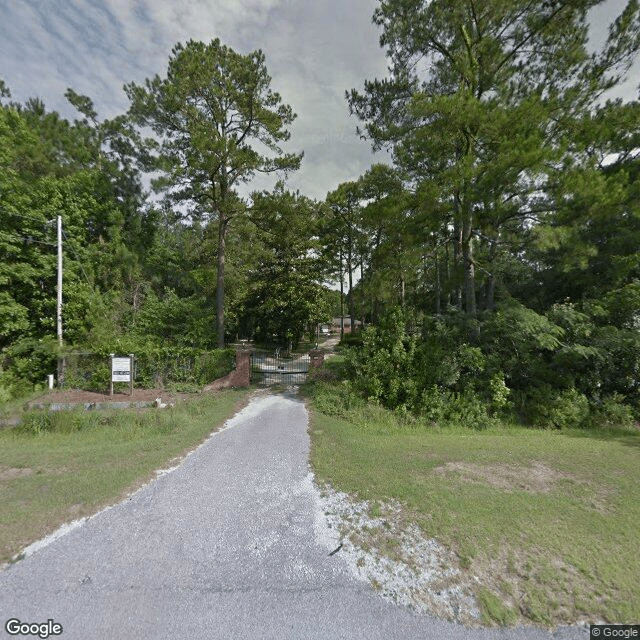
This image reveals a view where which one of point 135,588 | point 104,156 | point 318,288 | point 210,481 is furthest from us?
point 318,288

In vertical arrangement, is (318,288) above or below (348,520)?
above

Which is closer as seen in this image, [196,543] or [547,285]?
[196,543]

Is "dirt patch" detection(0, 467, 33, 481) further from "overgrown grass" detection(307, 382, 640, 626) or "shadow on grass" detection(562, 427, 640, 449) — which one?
"shadow on grass" detection(562, 427, 640, 449)

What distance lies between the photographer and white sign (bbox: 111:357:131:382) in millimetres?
10180

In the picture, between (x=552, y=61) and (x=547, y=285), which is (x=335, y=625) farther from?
(x=547, y=285)

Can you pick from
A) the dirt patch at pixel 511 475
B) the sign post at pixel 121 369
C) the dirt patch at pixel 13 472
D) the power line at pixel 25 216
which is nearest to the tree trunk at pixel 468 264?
the dirt patch at pixel 511 475

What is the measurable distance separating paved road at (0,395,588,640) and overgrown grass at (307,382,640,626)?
0.42 metres

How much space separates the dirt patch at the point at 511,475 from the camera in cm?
459

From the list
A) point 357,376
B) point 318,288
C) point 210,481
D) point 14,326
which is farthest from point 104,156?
point 210,481

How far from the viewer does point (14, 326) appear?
1187cm

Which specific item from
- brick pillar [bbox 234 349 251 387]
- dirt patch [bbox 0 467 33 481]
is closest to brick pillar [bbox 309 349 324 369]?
brick pillar [bbox 234 349 251 387]

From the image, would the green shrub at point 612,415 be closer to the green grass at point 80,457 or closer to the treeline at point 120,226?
the green grass at point 80,457

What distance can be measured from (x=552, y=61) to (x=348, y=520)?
1390 centimetres

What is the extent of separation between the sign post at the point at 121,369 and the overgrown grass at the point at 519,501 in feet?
23.7
